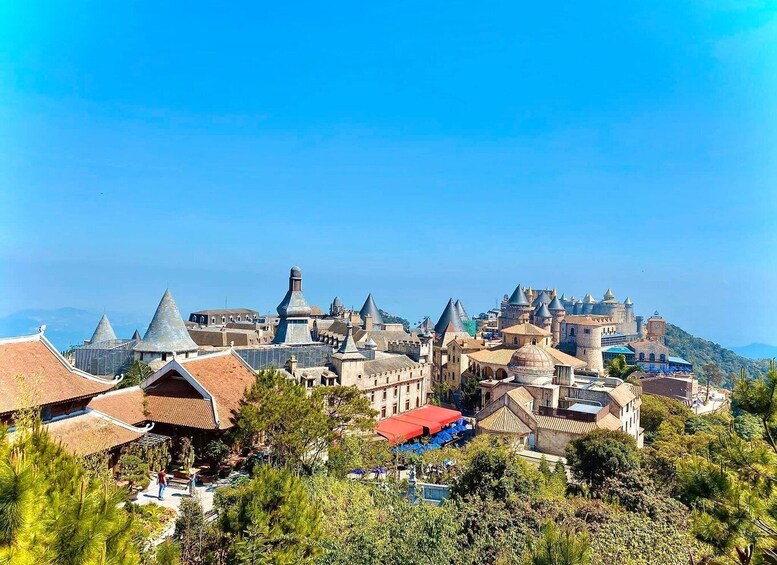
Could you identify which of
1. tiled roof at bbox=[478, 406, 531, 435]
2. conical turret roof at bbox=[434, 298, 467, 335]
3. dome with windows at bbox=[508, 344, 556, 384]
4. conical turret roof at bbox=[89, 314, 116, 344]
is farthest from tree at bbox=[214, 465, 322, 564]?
conical turret roof at bbox=[434, 298, 467, 335]

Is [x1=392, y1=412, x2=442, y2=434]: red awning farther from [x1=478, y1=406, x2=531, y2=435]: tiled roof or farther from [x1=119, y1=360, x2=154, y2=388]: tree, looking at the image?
[x1=119, y1=360, x2=154, y2=388]: tree

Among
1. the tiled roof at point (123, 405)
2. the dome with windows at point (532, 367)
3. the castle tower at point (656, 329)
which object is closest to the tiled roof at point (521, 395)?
the dome with windows at point (532, 367)

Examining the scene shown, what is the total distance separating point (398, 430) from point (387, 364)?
9.88 meters

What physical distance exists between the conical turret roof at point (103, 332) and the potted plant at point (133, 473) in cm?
3441

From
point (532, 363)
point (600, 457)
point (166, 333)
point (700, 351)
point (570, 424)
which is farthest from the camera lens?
point (700, 351)

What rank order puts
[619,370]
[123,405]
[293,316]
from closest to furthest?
1. [123,405]
2. [293,316]
3. [619,370]

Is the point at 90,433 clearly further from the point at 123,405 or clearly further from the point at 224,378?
the point at 224,378

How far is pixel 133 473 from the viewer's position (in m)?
17.7

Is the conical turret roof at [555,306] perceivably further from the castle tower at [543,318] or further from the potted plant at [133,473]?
the potted plant at [133,473]

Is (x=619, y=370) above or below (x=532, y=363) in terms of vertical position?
below

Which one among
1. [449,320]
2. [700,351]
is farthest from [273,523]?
[700,351]

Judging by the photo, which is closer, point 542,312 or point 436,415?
point 436,415

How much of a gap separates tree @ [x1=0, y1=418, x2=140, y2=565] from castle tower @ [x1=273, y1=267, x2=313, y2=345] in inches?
1494

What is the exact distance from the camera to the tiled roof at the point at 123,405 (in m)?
21.2
